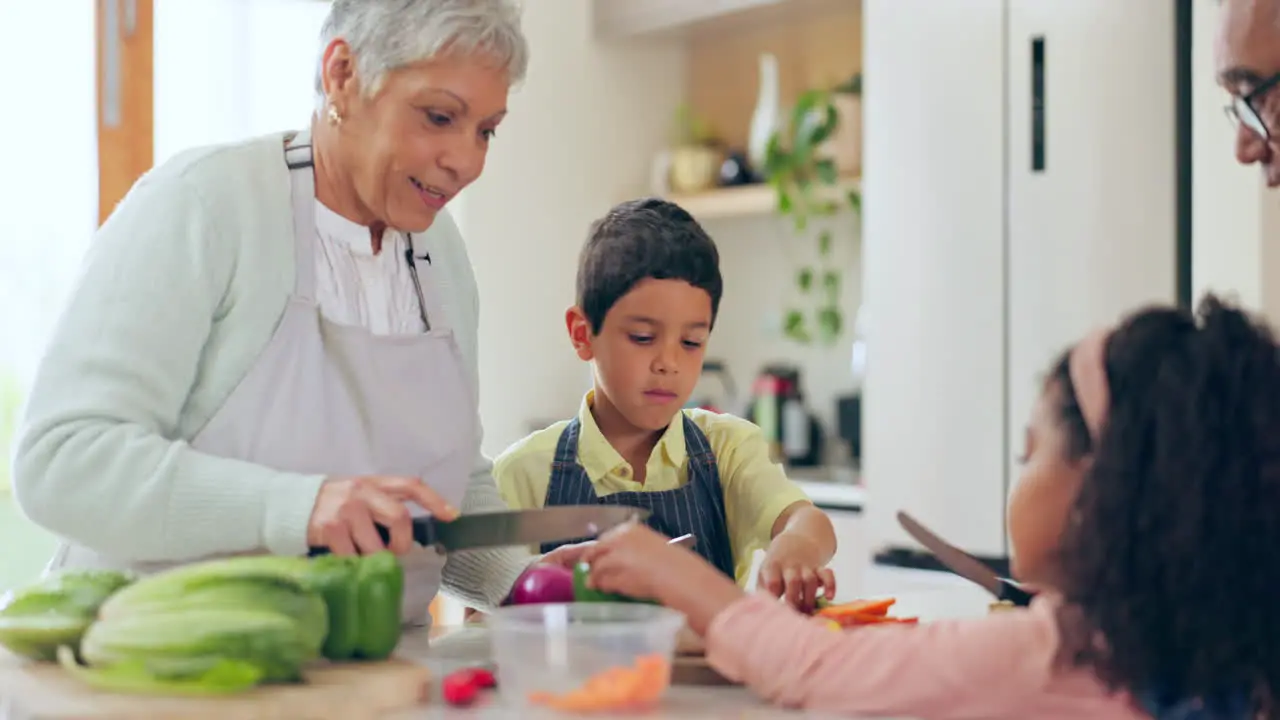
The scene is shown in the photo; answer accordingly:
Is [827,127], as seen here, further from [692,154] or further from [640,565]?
[640,565]

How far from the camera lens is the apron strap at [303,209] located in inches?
54.5

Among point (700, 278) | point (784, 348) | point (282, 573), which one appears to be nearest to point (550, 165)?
point (784, 348)

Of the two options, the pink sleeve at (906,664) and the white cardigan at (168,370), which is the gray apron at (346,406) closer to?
the white cardigan at (168,370)

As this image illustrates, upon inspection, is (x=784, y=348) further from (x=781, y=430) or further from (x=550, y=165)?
(x=550, y=165)

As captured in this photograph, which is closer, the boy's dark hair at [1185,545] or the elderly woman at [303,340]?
the boy's dark hair at [1185,545]

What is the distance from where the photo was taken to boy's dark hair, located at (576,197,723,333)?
5.80 ft

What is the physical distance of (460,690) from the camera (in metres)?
1.08

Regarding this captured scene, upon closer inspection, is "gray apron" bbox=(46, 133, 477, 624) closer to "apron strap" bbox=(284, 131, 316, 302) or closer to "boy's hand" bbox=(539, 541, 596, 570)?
"apron strap" bbox=(284, 131, 316, 302)

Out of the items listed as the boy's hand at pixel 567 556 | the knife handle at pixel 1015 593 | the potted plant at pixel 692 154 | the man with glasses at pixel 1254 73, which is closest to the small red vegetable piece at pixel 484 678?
the boy's hand at pixel 567 556

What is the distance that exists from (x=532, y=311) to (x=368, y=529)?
2.89m

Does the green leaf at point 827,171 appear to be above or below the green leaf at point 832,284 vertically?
above

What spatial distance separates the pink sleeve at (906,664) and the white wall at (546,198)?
282 cm

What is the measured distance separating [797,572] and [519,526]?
39 cm

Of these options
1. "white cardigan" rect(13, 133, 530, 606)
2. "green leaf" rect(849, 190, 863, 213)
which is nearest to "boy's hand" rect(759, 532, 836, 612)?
"white cardigan" rect(13, 133, 530, 606)
